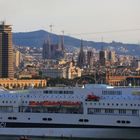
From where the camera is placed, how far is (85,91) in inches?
1447

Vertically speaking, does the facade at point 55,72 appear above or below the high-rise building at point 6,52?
below

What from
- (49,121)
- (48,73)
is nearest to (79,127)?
(49,121)

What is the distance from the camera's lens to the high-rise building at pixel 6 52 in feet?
460

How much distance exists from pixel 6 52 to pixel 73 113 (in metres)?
113

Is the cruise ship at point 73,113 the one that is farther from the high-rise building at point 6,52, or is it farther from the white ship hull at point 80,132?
the high-rise building at point 6,52

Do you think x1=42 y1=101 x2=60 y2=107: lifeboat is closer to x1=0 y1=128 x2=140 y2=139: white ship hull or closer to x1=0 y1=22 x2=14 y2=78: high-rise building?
x1=0 y1=128 x2=140 y2=139: white ship hull

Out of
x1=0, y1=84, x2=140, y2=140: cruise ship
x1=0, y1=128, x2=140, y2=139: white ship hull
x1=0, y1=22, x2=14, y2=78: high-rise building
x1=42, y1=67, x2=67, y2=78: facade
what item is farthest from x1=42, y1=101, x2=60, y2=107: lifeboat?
x1=42, y1=67, x2=67, y2=78: facade

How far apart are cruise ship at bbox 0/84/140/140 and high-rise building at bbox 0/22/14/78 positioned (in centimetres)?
10080

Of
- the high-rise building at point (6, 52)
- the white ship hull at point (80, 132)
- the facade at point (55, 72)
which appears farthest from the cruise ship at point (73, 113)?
the facade at point (55, 72)

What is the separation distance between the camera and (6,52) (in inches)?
5807

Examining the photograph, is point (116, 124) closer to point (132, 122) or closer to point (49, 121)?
point (132, 122)

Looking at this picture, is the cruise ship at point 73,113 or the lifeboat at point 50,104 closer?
the cruise ship at point 73,113

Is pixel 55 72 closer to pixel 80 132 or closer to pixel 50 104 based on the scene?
pixel 50 104

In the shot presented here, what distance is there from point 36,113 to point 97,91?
4.00 m
